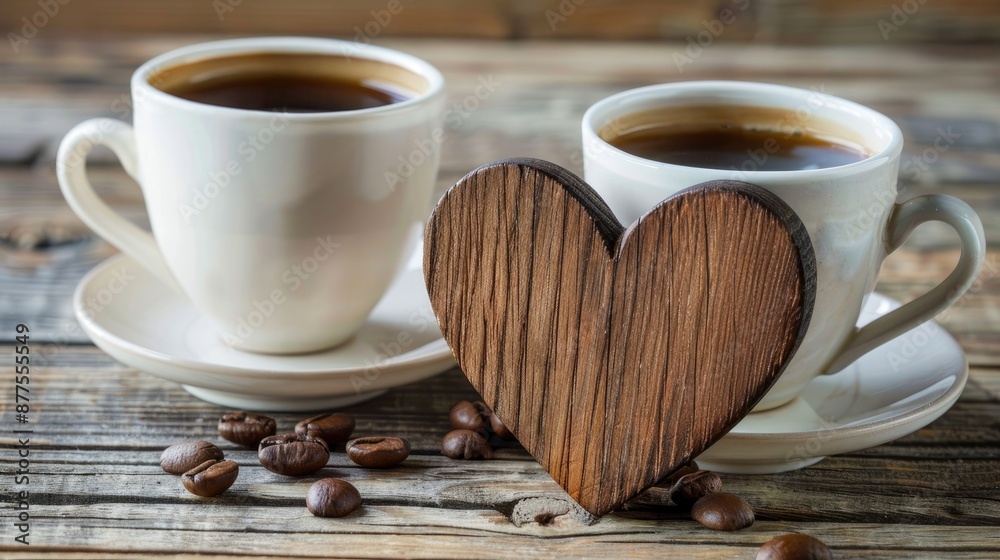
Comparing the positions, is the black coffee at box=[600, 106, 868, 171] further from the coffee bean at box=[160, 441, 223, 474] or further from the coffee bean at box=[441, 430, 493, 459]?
the coffee bean at box=[160, 441, 223, 474]

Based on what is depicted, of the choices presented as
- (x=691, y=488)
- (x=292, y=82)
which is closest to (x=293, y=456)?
(x=691, y=488)

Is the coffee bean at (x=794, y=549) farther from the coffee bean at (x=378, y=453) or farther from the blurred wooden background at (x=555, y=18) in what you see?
the blurred wooden background at (x=555, y=18)

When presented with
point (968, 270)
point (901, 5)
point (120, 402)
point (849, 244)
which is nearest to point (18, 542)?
point (120, 402)

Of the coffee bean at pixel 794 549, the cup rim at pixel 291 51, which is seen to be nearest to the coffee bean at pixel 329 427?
the cup rim at pixel 291 51

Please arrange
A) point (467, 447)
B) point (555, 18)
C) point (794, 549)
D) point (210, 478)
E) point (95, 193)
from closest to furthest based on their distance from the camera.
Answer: point (794, 549) → point (210, 478) → point (467, 447) → point (95, 193) → point (555, 18)

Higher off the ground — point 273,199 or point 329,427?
point 273,199

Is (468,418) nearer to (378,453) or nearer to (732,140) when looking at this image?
(378,453)
